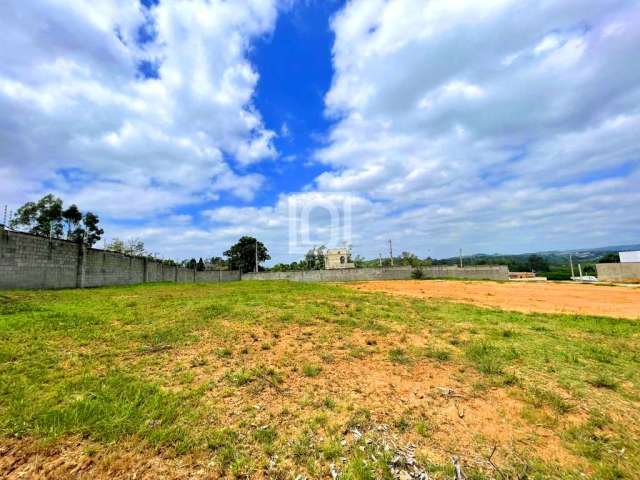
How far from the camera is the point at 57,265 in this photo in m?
12.9

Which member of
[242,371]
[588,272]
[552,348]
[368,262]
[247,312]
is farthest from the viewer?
[368,262]

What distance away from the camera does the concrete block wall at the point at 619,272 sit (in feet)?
85.1

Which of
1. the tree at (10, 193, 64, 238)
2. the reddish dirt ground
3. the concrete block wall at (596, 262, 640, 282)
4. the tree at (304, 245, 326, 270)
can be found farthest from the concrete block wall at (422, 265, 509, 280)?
the tree at (10, 193, 64, 238)

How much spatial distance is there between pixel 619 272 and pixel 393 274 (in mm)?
20608

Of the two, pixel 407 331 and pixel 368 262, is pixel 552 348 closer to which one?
pixel 407 331

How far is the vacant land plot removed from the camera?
204 centimetres

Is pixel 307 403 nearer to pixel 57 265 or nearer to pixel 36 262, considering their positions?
pixel 36 262

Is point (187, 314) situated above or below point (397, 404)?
above

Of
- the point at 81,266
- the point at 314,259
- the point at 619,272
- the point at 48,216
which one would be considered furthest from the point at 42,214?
the point at 619,272

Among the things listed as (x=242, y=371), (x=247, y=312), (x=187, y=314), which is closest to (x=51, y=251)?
(x=187, y=314)

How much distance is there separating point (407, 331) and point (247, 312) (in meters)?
3.70

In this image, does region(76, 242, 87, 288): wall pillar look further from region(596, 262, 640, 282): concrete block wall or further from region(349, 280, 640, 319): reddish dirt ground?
region(596, 262, 640, 282): concrete block wall

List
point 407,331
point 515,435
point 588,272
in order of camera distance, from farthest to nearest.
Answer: point 588,272 → point 407,331 → point 515,435

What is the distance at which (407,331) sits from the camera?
18.6 feet
